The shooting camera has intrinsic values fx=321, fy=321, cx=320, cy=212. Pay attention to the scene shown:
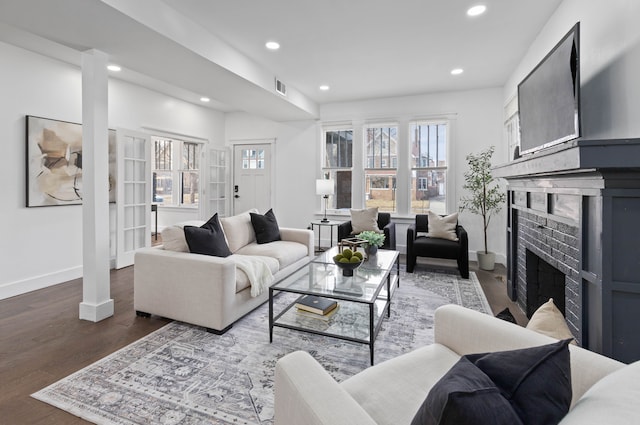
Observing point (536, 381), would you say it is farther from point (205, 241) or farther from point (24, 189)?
point (24, 189)

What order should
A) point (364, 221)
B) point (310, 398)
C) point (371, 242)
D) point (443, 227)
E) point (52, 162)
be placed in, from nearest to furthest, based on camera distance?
point (310, 398) < point (371, 242) < point (52, 162) < point (443, 227) < point (364, 221)

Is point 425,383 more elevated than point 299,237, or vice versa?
point 299,237

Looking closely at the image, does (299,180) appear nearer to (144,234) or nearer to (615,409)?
(144,234)

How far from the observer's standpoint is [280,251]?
3.56 meters

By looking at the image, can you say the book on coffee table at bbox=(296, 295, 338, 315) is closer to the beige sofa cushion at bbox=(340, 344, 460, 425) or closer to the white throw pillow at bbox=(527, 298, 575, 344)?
the beige sofa cushion at bbox=(340, 344, 460, 425)

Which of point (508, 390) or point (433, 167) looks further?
point (433, 167)

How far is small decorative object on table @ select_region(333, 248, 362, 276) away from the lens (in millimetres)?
2609

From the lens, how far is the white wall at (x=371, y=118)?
5.03 meters

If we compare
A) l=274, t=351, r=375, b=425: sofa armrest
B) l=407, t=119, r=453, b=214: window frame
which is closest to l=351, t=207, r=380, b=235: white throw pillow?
l=407, t=119, r=453, b=214: window frame

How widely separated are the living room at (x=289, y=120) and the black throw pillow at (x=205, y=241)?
2.01 metres

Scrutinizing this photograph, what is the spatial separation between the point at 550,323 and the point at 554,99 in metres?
1.62

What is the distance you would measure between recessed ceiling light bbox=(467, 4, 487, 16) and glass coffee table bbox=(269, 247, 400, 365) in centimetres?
241

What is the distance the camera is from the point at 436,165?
543 centimetres

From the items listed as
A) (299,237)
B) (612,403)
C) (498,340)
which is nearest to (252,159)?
(299,237)
